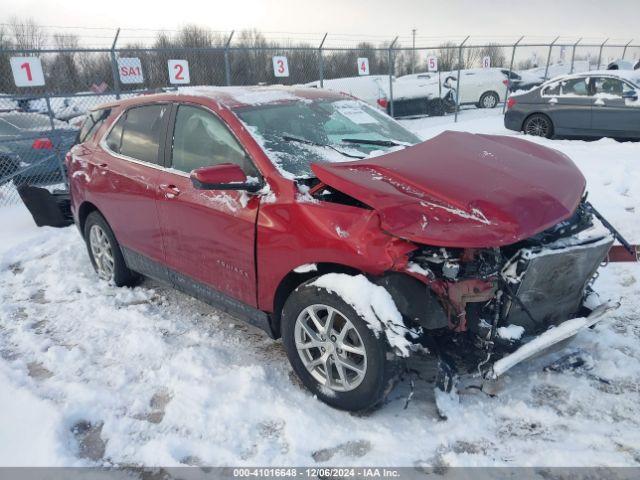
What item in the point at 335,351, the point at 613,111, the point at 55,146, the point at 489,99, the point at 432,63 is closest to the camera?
the point at 335,351

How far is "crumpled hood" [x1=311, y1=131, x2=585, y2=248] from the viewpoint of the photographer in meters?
2.54

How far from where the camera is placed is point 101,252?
4.95 m

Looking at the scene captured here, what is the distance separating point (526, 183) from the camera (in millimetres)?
2930

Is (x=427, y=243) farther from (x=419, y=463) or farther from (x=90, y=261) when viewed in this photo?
(x=90, y=261)

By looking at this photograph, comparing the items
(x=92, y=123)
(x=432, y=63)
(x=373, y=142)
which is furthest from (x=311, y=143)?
(x=432, y=63)

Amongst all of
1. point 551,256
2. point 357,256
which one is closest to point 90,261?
point 357,256

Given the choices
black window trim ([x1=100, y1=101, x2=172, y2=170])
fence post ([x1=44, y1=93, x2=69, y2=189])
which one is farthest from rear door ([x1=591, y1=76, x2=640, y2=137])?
fence post ([x1=44, y1=93, x2=69, y2=189])

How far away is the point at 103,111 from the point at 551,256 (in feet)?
13.8

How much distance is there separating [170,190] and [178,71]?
325 inches

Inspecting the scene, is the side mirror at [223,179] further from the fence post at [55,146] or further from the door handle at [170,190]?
the fence post at [55,146]

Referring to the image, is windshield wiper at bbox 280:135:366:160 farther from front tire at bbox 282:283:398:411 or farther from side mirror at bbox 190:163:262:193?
front tire at bbox 282:283:398:411

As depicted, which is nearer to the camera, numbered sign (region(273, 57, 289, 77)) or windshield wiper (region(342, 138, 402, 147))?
windshield wiper (region(342, 138, 402, 147))

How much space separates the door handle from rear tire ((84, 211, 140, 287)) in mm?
1176

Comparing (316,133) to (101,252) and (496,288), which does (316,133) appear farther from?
(101,252)
